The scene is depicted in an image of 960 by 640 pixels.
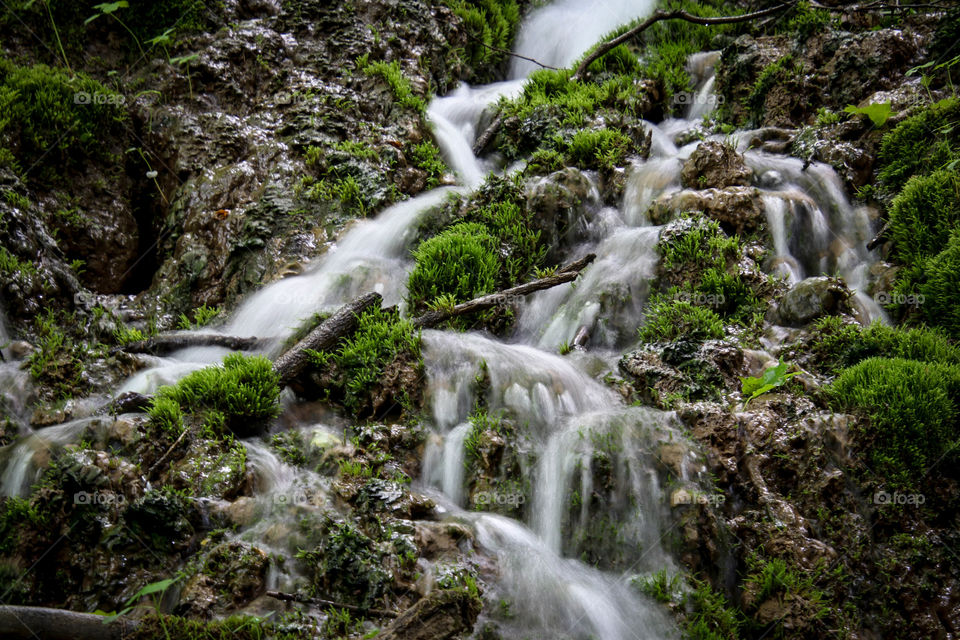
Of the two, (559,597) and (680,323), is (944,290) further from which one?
(559,597)

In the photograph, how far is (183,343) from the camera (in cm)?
538

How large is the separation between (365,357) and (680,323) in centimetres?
267

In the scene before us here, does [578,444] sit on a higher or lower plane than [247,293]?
lower

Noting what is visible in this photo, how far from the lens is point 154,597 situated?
132 inches

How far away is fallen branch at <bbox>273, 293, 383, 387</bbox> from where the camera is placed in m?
4.73

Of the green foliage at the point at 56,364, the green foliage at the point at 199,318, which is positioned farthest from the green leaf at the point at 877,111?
the green foliage at the point at 56,364

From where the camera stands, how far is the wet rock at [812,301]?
5.04 m

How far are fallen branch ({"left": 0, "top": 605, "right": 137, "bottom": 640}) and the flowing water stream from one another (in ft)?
2.69

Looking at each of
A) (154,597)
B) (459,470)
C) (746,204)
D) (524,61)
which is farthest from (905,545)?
(524,61)

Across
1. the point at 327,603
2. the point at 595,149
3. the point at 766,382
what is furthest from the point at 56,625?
the point at 595,149

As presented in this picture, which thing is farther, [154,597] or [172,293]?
[172,293]

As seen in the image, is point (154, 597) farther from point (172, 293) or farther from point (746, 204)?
point (746, 204)

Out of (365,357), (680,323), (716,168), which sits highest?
(716,168)

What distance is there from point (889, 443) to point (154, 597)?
458cm
